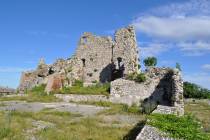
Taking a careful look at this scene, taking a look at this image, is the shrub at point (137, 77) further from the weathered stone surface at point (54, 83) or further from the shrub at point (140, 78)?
the weathered stone surface at point (54, 83)

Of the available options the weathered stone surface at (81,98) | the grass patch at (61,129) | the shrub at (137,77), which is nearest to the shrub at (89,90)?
the weathered stone surface at (81,98)

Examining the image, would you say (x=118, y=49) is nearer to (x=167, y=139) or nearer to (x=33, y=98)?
(x=33, y=98)

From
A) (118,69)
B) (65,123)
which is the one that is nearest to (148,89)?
(118,69)

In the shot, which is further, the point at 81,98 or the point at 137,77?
the point at 137,77

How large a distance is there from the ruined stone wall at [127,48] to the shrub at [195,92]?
41.4 meters

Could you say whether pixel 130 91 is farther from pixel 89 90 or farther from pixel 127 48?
pixel 127 48

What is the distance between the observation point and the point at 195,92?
75.8 m

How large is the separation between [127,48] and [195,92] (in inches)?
1713

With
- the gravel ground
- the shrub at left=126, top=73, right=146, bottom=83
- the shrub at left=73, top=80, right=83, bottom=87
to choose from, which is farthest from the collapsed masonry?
the gravel ground

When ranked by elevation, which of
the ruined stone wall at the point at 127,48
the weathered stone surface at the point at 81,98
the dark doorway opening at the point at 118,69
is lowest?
the weathered stone surface at the point at 81,98

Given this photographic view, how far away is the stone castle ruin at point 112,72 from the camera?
31109mm

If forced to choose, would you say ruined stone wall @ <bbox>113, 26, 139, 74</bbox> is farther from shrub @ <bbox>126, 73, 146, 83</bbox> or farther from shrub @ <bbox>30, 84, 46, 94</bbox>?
shrub @ <bbox>30, 84, 46, 94</bbox>

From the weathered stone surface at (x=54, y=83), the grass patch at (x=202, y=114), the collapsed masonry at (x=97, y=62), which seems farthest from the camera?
the collapsed masonry at (x=97, y=62)

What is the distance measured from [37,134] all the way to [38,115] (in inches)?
214
